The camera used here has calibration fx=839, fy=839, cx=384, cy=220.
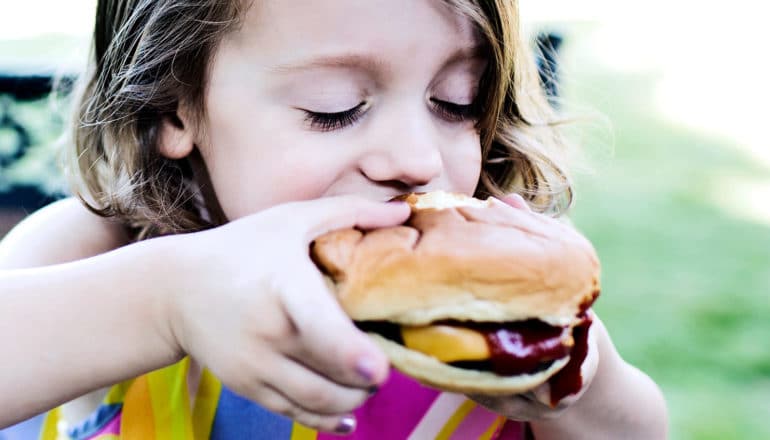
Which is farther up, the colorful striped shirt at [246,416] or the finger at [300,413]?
the finger at [300,413]

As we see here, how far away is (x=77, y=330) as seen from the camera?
1336 mm

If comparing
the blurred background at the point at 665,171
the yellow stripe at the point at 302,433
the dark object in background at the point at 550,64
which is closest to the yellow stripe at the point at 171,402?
the yellow stripe at the point at 302,433

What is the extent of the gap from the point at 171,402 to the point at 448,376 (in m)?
0.96

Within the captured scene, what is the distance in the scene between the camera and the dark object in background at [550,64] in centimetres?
253

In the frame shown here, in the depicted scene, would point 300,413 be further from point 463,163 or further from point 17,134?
point 17,134

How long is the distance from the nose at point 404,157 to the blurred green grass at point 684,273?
1013 millimetres

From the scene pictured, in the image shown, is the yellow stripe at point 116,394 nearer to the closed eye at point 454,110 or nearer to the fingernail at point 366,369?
the closed eye at point 454,110

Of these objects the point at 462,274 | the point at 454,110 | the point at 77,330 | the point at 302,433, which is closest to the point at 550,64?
the point at 454,110

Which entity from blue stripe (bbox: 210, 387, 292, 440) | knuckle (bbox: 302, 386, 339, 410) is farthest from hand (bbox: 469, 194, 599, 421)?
blue stripe (bbox: 210, 387, 292, 440)

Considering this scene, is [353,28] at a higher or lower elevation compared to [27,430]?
higher

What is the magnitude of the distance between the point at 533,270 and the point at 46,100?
222 centimetres

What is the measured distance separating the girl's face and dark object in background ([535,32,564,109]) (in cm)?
94

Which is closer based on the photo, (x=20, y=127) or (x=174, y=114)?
(x=174, y=114)

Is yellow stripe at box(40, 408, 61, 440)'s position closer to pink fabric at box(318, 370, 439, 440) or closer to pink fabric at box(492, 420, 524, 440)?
pink fabric at box(318, 370, 439, 440)
